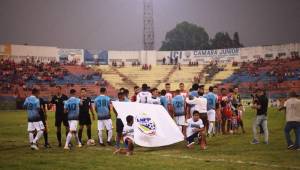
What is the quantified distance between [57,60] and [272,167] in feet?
222

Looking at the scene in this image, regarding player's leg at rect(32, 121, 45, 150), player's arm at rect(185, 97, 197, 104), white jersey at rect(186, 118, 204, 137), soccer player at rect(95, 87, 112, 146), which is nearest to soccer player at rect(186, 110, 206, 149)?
white jersey at rect(186, 118, 204, 137)

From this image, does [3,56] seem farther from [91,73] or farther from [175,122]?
[175,122]

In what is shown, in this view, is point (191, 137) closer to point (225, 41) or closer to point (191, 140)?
point (191, 140)

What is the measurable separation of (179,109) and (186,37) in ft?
348

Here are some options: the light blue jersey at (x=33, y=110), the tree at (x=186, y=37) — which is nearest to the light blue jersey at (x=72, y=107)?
the light blue jersey at (x=33, y=110)

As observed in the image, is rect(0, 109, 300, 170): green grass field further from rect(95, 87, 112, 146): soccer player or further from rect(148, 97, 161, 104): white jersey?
rect(148, 97, 161, 104): white jersey

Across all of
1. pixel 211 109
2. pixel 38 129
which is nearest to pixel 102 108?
pixel 38 129

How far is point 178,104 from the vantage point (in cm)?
1962

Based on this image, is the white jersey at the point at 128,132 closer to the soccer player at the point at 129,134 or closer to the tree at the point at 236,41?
the soccer player at the point at 129,134

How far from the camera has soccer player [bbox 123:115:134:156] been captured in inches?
627

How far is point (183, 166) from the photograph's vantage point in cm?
1318

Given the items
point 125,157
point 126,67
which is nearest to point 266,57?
point 126,67

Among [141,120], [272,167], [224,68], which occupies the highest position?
[224,68]

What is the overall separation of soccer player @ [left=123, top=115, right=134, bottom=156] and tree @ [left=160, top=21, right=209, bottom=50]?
107 m
